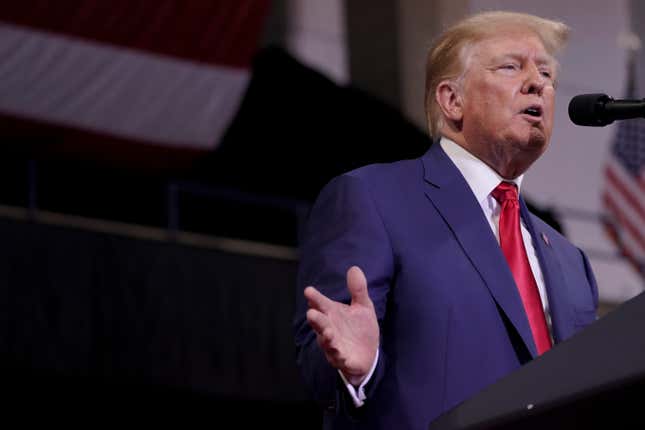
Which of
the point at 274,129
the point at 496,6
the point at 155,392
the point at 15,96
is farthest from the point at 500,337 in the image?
the point at 274,129

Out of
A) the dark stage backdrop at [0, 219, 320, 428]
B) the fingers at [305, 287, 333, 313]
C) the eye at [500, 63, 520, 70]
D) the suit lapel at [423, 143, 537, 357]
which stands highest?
the eye at [500, 63, 520, 70]

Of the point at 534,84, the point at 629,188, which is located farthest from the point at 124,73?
the point at 534,84

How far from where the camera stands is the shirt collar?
2.34 metres

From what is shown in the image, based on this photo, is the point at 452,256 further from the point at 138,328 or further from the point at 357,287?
the point at 138,328

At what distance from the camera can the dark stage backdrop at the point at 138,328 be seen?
282 inches

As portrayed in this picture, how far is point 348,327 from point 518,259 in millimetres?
506

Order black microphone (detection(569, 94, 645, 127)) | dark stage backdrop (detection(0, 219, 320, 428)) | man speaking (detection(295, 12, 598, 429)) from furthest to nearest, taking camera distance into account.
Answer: dark stage backdrop (detection(0, 219, 320, 428))
man speaking (detection(295, 12, 598, 429))
black microphone (detection(569, 94, 645, 127))

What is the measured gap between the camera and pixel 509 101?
7.73ft

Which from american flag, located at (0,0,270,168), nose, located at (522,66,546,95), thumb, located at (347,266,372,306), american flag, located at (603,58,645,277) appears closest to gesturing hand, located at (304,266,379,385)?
thumb, located at (347,266,372,306)

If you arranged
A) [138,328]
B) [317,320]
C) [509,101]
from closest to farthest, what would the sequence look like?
[317,320] < [509,101] < [138,328]

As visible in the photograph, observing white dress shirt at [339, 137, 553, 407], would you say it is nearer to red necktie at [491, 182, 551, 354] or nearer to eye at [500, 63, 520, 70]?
red necktie at [491, 182, 551, 354]

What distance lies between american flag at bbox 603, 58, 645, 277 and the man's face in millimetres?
7394

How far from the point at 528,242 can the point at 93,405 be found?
19.9ft

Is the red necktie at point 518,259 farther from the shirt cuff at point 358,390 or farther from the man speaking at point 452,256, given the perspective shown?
the shirt cuff at point 358,390
